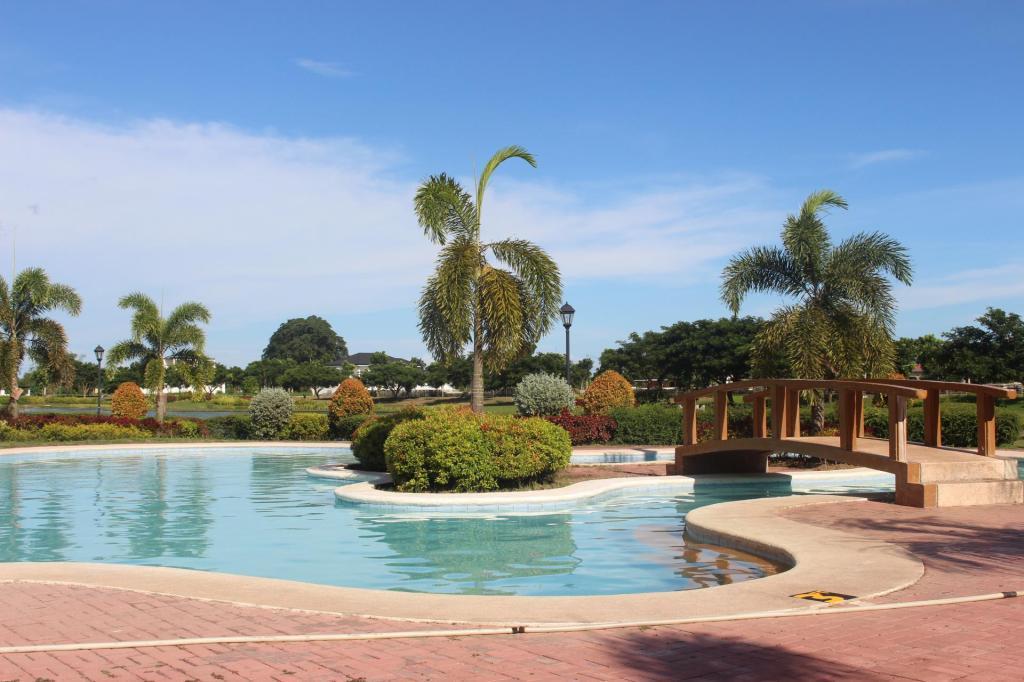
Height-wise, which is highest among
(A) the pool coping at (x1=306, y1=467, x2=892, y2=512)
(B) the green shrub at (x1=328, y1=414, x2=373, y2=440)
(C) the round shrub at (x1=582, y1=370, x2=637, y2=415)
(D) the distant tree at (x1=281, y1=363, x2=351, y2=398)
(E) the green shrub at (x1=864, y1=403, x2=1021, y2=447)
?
(D) the distant tree at (x1=281, y1=363, x2=351, y2=398)

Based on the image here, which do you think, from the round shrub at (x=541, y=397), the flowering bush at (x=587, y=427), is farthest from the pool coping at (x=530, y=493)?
the round shrub at (x=541, y=397)

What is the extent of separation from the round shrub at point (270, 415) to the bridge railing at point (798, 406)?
16.4 metres

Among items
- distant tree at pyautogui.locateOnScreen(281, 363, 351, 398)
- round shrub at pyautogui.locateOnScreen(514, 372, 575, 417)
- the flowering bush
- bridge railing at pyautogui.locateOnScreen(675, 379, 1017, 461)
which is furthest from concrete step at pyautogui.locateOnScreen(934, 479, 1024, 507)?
distant tree at pyautogui.locateOnScreen(281, 363, 351, 398)

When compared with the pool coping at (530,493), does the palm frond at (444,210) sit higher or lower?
higher

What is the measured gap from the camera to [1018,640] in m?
5.62

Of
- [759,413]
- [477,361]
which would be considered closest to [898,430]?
[759,413]

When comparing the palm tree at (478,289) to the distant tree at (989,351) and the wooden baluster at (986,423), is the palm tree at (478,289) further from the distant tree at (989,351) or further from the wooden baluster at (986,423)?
the distant tree at (989,351)

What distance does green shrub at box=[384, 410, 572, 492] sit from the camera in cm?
1536

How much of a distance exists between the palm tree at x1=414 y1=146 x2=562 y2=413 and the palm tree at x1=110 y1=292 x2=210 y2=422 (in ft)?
66.1

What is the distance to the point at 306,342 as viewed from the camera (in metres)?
150

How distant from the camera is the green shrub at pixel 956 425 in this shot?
83.4 feet

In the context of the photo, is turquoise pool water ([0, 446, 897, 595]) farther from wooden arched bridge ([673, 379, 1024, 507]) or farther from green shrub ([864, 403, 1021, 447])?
green shrub ([864, 403, 1021, 447])

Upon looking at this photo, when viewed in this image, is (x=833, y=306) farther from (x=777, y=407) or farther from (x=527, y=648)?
(x=527, y=648)

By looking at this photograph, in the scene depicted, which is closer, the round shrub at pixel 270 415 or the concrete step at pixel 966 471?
the concrete step at pixel 966 471
